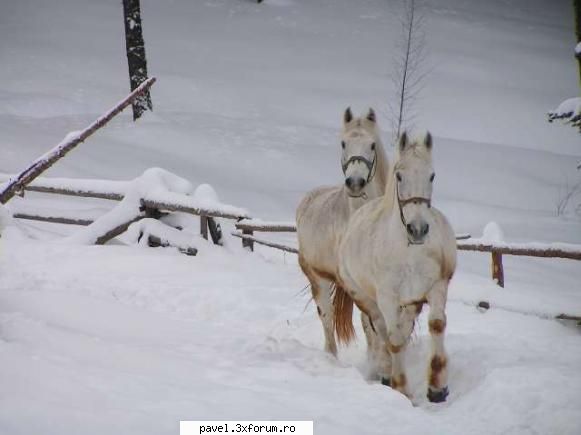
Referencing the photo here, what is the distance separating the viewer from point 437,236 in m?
4.30

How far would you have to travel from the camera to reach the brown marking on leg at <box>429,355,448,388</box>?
442 centimetres

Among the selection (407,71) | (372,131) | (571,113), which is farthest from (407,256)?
(407,71)

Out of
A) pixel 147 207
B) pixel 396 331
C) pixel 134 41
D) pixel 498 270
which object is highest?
pixel 134 41

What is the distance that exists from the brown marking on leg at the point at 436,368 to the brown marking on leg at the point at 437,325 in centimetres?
18

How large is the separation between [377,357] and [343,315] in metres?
0.60

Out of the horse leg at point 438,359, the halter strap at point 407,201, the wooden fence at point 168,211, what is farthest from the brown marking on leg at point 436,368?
the wooden fence at point 168,211

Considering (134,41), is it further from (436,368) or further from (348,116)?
(436,368)

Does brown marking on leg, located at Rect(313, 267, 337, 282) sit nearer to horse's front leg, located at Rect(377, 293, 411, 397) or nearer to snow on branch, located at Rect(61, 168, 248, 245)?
horse's front leg, located at Rect(377, 293, 411, 397)

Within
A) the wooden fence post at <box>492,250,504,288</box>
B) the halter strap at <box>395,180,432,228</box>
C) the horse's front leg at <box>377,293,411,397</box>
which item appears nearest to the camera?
the halter strap at <box>395,180,432,228</box>

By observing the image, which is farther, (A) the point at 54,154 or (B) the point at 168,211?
(B) the point at 168,211

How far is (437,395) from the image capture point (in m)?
4.43

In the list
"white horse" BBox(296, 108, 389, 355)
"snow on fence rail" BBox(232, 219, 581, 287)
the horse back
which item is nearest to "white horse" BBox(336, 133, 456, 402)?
"white horse" BBox(296, 108, 389, 355)

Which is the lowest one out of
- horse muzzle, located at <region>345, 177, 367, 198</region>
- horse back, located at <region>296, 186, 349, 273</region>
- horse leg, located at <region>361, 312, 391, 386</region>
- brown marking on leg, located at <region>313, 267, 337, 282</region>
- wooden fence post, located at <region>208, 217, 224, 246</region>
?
wooden fence post, located at <region>208, 217, 224, 246</region>

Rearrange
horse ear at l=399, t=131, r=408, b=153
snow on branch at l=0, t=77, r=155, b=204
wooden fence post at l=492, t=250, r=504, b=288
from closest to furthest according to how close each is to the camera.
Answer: horse ear at l=399, t=131, r=408, b=153 < wooden fence post at l=492, t=250, r=504, b=288 < snow on branch at l=0, t=77, r=155, b=204
